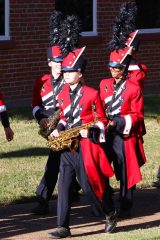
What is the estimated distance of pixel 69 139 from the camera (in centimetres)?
968

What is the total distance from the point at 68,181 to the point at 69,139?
0.41m

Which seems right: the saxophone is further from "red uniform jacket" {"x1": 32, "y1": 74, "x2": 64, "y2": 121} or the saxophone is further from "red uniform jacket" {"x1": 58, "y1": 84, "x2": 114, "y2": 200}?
"red uniform jacket" {"x1": 32, "y1": 74, "x2": 64, "y2": 121}

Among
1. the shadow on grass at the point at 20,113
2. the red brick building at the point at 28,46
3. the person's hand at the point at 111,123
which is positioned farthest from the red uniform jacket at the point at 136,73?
the red brick building at the point at 28,46

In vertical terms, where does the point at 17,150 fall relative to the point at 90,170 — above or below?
below

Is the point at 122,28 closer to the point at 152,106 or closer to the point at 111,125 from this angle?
the point at 111,125

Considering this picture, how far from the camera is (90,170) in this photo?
32.1ft

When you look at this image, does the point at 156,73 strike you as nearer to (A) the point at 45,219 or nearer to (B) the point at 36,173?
(B) the point at 36,173

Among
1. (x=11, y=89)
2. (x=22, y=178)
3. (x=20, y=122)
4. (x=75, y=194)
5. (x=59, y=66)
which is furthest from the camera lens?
(x=11, y=89)

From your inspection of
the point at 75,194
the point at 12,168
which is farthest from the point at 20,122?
the point at 75,194

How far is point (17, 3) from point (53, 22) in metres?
8.50

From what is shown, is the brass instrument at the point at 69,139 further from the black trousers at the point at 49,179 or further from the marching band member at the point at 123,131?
the black trousers at the point at 49,179

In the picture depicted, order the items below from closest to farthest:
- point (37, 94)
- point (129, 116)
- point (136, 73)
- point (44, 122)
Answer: point (129, 116) → point (44, 122) → point (37, 94) → point (136, 73)

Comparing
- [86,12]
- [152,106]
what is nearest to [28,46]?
[86,12]

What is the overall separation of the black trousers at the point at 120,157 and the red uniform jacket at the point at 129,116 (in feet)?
0.14
